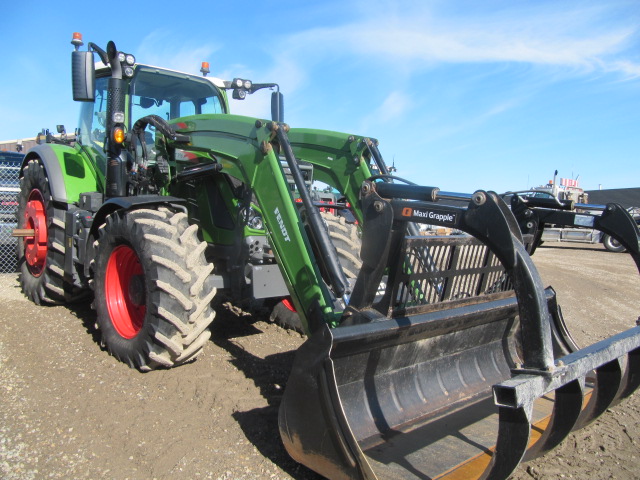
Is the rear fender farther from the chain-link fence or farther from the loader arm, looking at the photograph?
the chain-link fence

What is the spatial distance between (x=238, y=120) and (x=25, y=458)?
2649mm

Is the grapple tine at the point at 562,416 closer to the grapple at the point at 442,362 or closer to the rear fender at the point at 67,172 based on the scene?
the grapple at the point at 442,362

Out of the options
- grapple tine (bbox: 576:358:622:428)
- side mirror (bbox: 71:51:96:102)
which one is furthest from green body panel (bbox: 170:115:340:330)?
grapple tine (bbox: 576:358:622:428)

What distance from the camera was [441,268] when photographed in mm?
3309

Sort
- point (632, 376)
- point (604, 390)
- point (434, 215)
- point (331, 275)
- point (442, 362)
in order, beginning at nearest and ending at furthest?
point (434, 215)
point (604, 390)
point (632, 376)
point (331, 275)
point (442, 362)

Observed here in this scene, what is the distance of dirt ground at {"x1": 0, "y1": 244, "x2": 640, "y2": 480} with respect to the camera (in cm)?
287

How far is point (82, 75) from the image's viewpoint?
434cm

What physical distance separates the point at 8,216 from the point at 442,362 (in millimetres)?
7729

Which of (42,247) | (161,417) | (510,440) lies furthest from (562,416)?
(42,247)

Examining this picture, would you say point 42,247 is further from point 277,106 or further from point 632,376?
point 632,376

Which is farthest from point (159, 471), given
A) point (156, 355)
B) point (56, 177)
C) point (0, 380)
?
point (56, 177)

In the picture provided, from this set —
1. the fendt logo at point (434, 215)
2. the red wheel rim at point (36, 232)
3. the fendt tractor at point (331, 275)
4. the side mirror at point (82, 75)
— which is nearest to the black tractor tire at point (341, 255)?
the fendt tractor at point (331, 275)

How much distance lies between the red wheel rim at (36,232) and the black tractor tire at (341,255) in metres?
2.81

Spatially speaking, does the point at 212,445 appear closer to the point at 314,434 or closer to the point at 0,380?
the point at 314,434
